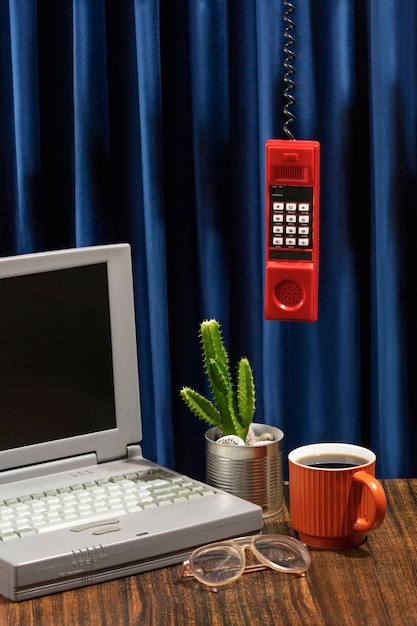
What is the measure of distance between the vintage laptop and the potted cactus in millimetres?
55

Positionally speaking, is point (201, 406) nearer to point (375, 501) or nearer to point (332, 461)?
point (332, 461)

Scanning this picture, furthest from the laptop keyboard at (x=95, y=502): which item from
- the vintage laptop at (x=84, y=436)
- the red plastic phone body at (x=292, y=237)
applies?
the red plastic phone body at (x=292, y=237)

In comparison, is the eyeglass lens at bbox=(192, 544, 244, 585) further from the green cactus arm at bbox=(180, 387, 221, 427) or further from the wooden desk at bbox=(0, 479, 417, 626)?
the green cactus arm at bbox=(180, 387, 221, 427)

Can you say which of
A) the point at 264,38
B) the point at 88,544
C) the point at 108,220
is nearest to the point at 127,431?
the point at 88,544

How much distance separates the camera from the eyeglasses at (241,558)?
1224 mm

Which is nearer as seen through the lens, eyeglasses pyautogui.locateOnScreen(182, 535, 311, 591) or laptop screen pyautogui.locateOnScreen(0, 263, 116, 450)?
eyeglasses pyautogui.locateOnScreen(182, 535, 311, 591)

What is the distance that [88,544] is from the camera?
1.21m

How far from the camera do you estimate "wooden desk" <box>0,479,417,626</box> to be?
1.14 meters

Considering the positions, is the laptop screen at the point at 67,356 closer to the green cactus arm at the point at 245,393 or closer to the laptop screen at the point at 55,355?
the laptop screen at the point at 55,355

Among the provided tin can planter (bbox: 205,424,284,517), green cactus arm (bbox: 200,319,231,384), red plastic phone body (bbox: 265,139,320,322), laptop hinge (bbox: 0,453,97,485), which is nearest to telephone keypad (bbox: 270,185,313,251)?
red plastic phone body (bbox: 265,139,320,322)

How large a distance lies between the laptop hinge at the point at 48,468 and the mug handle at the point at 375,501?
36 cm

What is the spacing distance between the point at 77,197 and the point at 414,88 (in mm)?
534

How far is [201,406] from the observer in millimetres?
1470

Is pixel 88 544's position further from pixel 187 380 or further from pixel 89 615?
pixel 187 380
